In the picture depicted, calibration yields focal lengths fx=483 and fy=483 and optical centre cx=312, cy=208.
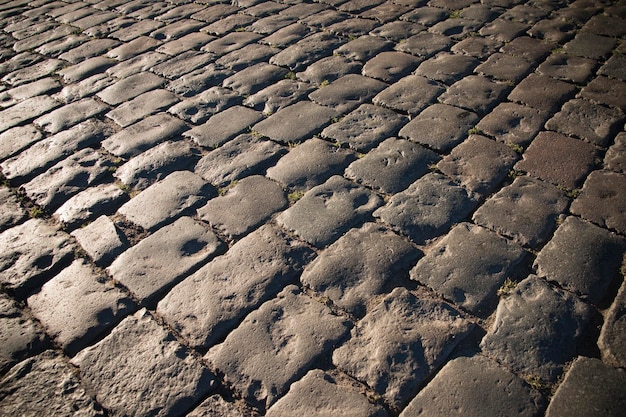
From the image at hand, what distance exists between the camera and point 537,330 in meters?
1.88

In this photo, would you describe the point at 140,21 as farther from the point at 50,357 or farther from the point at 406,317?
the point at 406,317

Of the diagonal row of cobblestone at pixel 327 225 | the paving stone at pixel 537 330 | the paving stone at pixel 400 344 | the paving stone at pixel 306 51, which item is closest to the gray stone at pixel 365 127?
the diagonal row of cobblestone at pixel 327 225

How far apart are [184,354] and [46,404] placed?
0.54 m

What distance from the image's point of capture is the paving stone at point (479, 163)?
2607 mm

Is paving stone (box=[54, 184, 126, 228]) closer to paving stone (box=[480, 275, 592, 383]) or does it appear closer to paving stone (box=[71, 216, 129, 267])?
paving stone (box=[71, 216, 129, 267])

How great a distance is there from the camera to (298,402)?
1767 mm

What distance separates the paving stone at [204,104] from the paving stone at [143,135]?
3.2 inches

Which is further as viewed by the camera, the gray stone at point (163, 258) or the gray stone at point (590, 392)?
the gray stone at point (163, 258)

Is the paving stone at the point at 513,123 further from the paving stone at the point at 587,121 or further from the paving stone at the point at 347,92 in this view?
the paving stone at the point at 347,92

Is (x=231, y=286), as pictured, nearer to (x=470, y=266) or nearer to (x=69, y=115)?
(x=470, y=266)

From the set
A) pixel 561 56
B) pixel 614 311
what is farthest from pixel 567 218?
pixel 561 56

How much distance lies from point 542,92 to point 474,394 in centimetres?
229

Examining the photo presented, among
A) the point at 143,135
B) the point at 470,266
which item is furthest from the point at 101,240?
the point at 470,266

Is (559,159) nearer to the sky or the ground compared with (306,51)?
nearer to the ground
